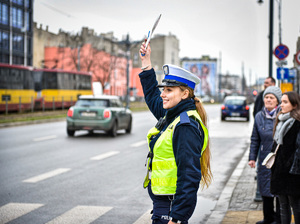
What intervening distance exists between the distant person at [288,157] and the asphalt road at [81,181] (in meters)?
1.81

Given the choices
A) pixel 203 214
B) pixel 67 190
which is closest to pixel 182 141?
pixel 203 214

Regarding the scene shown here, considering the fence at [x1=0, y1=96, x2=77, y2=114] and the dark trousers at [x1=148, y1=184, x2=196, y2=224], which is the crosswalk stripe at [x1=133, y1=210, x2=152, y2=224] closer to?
the dark trousers at [x1=148, y1=184, x2=196, y2=224]

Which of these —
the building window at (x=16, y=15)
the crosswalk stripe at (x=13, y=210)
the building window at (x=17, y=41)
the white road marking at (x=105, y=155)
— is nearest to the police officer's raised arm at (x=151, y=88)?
the crosswalk stripe at (x=13, y=210)

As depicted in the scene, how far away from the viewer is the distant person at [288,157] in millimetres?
5109

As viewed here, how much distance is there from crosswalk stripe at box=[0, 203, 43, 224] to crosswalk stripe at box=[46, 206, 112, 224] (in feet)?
1.87

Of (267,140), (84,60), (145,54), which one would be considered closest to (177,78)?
(145,54)

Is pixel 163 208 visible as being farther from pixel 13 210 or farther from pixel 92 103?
pixel 92 103

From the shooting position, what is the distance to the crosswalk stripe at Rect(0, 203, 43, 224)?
6602 mm

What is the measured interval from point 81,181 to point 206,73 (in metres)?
155

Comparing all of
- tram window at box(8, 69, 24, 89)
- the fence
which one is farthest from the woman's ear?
tram window at box(8, 69, 24, 89)

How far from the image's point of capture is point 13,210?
7.07m

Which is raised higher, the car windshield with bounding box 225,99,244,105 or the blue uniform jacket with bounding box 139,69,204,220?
the car windshield with bounding box 225,99,244,105

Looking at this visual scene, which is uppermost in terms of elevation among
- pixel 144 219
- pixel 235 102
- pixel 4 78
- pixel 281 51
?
pixel 4 78

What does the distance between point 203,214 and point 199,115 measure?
4.17 meters
